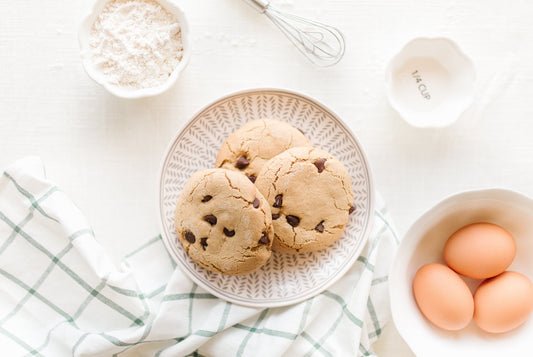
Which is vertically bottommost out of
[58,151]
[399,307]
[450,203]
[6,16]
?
[399,307]

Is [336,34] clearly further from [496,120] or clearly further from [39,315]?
[39,315]

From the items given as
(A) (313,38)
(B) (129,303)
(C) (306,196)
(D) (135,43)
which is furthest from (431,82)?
(B) (129,303)

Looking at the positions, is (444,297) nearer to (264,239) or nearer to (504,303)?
(504,303)

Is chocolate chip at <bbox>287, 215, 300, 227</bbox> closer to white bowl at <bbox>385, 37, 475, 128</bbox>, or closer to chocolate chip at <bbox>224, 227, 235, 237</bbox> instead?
chocolate chip at <bbox>224, 227, 235, 237</bbox>

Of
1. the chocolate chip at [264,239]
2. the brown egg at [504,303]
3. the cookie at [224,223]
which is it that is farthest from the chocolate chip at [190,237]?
the brown egg at [504,303]

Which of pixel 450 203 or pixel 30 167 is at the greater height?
pixel 30 167

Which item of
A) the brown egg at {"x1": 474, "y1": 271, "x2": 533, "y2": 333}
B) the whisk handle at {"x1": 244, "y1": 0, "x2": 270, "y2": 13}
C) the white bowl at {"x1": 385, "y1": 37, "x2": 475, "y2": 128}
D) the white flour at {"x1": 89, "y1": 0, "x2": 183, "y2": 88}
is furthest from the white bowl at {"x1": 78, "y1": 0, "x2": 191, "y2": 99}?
the brown egg at {"x1": 474, "y1": 271, "x2": 533, "y2": 333}

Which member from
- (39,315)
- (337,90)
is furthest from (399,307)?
(39,315)

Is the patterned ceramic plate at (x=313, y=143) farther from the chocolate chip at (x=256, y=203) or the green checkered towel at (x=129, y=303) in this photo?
the chocolate chip at (x=256, y=203)
